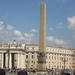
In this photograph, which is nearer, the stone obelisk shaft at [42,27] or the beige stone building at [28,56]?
the stone obelisk shaft at [42,27]

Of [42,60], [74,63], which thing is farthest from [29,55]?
[42,60]

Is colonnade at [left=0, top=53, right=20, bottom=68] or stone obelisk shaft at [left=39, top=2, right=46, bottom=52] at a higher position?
stone obelisk shaft at [left=39, top=2, right=46, bottom=52]

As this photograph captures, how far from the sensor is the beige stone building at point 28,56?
70.8m

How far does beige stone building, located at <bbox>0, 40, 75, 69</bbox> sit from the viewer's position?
70812 mm

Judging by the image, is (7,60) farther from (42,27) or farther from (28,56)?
(42,27)

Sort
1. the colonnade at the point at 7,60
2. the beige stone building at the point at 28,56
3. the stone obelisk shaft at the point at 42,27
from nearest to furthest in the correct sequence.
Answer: the stone obelisk shaft at the point at 42,27, the colonnade at the point at 7,60, the beige stone building at the point at 28,56

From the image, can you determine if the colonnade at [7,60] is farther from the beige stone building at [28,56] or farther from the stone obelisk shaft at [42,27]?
the stone obelisk shaft at [42,27]

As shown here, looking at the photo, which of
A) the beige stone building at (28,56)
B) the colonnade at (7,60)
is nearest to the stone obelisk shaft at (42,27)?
the beige stone building at (28,56)

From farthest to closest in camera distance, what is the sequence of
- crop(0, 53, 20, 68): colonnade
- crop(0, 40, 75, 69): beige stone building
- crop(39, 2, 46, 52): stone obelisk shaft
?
crop(0, 40, 75, 69): beige stone building
crop(0, 53, 20, 68): colonnade
crop(39, 2, 46, 52): stone obelisk shaft

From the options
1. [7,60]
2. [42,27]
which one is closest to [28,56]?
[7,60]

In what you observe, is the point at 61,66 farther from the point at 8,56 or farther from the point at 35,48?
the point at 8,56

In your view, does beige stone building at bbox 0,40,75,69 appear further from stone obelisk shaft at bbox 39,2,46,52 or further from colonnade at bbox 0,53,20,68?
stone obelisk shaft at bbox 39,2,46,52

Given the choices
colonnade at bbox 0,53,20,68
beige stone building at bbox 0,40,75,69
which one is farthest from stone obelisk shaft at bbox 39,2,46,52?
colonnade at bbox 0,53,20,68

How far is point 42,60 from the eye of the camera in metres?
30.4
